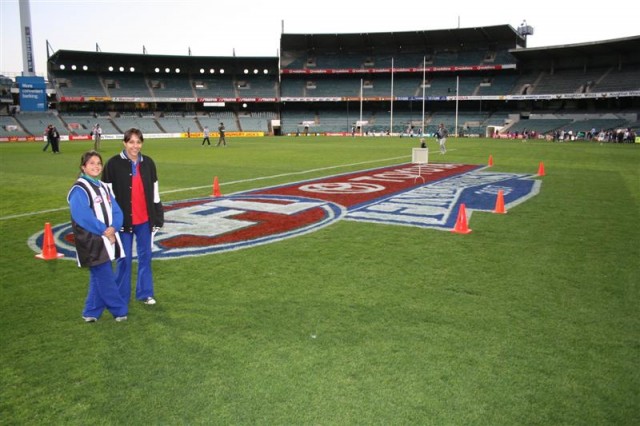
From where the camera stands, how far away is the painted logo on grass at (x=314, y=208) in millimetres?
8586

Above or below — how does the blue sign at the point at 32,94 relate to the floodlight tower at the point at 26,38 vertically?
below

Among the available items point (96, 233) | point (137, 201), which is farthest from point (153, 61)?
point (96, 233)

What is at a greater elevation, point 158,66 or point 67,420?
point 158,66

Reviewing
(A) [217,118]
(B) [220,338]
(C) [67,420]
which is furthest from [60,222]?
(A) [217,118]

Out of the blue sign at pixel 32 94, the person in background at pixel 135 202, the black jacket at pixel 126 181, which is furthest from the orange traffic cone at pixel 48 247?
the blue sign at pixel 32 94

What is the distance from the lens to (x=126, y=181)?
17.6 ft

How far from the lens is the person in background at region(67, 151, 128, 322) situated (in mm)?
4844

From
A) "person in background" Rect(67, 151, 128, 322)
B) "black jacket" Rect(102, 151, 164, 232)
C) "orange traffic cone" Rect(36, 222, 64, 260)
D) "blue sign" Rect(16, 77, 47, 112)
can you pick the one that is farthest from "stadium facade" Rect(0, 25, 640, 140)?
"person in background" Rect(67, 151, 128, 322)

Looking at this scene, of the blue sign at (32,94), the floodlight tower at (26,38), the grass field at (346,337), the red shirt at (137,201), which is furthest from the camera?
the floodlight tower at (26,38)

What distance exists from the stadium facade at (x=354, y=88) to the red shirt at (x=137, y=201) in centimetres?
5908

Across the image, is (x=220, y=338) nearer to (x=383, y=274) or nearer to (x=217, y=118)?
(x=383, y=274)

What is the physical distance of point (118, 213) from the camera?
510 centimetres

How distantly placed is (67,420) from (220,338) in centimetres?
153

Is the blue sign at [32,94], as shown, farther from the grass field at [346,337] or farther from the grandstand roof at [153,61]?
the grass field at [346,337]
